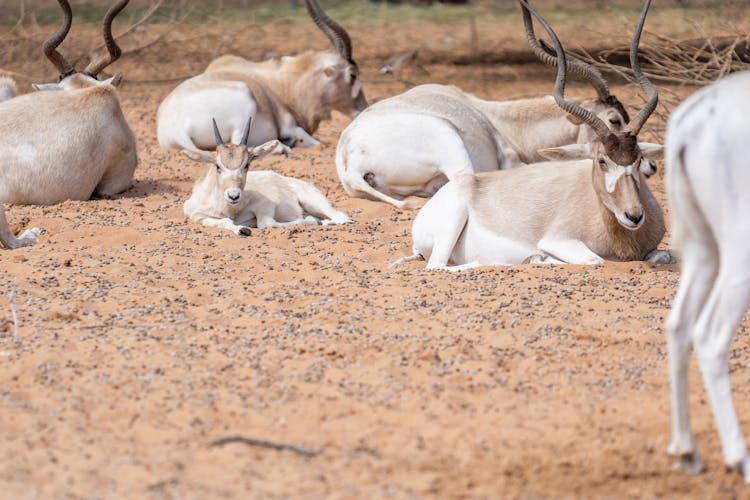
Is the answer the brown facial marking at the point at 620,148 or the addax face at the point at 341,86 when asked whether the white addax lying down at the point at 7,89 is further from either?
the brown facial marking at the point at 620,148

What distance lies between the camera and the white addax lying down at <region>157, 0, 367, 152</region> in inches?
475

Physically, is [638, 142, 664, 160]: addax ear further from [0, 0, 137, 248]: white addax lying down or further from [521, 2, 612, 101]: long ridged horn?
[0, 0, 137, 248]: white addax lying down

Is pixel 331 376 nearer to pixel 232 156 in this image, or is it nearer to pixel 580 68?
pixel 232 156

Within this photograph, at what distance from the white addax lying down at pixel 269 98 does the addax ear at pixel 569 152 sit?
446 cm

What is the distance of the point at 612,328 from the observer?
5.66 meters

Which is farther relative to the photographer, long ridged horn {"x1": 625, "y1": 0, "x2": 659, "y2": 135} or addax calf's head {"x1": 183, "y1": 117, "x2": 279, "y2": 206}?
addax calf's head {"x1": 183, "y1": 117, "x2": 279, "y2": 206}

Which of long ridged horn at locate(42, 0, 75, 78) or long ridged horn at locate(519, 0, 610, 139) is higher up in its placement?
long ridged horn at locate(519, 0, 610, 139)

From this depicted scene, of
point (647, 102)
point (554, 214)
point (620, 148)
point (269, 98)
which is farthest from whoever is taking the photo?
point (269, 98)

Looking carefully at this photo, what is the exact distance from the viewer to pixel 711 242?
420 cm

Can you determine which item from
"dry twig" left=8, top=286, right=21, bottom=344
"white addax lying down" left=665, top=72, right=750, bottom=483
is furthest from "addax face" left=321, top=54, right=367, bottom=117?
"white addax lying down" left=665, top=72, right=750, bottom=483

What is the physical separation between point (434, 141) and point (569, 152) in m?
1.96

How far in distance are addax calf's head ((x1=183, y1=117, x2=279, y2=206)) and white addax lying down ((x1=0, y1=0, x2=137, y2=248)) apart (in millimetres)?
954

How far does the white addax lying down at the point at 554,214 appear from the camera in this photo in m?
7.07

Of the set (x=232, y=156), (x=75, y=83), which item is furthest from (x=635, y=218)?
(x=75, y=83)
